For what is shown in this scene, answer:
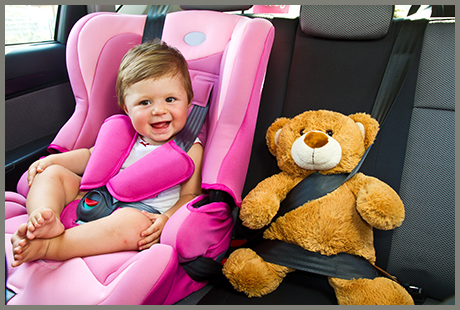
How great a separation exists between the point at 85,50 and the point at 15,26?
54cm

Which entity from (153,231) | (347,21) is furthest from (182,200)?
(347,21)

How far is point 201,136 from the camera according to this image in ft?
4.49

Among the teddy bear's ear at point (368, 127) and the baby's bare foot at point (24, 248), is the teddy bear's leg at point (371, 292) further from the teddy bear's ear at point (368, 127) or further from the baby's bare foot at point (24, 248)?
the baby's bare foot at point (24, 248)

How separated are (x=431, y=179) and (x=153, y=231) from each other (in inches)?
39.3

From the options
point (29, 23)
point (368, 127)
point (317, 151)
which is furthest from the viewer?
point (29, 23)

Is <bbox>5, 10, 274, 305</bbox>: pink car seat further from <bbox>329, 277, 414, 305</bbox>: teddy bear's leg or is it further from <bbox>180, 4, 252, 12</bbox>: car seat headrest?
<bbox>329, 277, 414, 305</bbox>: teddy bear's leg

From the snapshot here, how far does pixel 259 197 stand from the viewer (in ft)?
3.63

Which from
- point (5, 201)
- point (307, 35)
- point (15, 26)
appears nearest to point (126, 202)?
point (5, 201)

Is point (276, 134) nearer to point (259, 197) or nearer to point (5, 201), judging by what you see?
point (259, 197)

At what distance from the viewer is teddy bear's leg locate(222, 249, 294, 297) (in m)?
1.09

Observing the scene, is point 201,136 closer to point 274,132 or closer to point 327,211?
point 274,132

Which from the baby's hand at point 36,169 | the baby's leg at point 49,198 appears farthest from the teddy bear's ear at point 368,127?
the baby's hand at point 36,169

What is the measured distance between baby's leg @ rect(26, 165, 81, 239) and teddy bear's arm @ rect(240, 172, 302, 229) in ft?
1.91

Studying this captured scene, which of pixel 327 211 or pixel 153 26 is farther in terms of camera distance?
pixel 153 26
